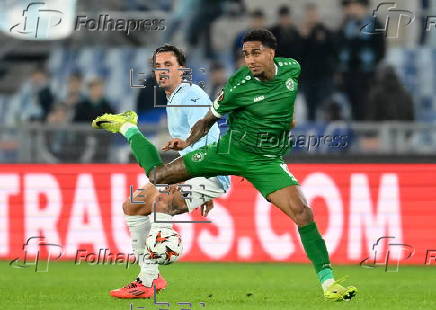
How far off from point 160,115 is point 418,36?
423 centimetres

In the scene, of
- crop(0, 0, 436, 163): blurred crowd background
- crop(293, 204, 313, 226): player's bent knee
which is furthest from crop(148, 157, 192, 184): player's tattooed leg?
crop(0, 0, 436, 163): blurred crowd background

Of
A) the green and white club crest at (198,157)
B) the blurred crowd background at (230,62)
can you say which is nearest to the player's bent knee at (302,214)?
the green and white club crest at (198,157)

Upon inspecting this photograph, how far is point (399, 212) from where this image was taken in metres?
13.1

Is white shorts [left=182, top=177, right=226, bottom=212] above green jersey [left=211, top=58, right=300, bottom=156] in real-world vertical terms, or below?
below

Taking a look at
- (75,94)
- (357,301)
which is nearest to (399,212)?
(357,301)

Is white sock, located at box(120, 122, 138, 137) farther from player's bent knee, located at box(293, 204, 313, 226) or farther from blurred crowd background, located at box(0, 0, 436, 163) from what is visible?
blurred crowd background, located at box(0, 0, 436, 163)

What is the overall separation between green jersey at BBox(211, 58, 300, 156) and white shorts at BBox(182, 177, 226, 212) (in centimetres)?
64

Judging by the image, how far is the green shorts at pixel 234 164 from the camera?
8625 millimetres

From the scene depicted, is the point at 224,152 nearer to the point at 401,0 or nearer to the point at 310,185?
the point at 310,185

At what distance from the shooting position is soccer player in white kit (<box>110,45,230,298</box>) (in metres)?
9.05

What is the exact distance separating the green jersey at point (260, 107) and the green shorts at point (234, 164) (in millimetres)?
64

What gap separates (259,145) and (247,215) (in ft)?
15.4

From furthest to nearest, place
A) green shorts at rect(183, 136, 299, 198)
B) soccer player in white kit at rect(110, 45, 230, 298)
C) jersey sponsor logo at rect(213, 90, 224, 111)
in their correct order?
1. soccer player in white kit at rect(110, 45, 230, 298)
2. green shorts at rect(183, 136, 299, 198)
3. jersey sponsor logo at rect(213, 90, 224, 111)

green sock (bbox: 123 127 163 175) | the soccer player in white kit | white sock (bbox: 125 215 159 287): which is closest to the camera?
green sock (bbox: 123 127 163 175)
